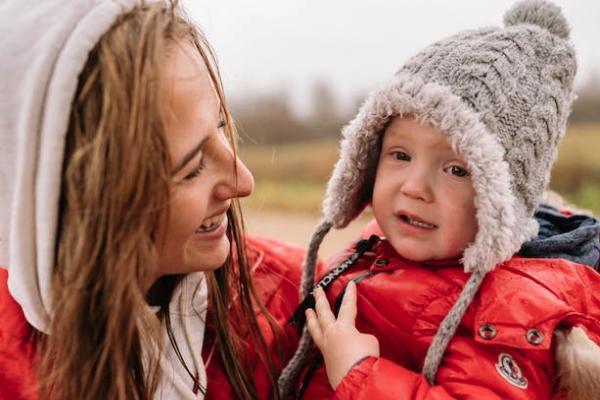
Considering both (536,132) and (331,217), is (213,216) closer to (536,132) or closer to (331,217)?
(331,217)

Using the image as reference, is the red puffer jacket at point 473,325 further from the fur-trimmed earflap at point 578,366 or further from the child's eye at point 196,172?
the child's eye at point 196,172

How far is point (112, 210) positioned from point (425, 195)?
504mm

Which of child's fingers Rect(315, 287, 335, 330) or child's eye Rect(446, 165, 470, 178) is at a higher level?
child's eye Rect(446, 165, 470, 178)

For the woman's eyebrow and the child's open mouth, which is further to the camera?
the child's open mouth

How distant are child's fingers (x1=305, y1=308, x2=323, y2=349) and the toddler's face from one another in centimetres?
20

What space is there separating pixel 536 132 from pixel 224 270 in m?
0.61

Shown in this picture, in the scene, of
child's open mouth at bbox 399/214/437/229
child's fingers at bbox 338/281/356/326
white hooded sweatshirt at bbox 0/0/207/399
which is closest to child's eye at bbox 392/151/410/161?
child's open mouth at bbox 399/214/437/229

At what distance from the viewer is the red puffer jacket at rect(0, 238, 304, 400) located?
0.88m

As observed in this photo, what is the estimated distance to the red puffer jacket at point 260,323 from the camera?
0.88 m

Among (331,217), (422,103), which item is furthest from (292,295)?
(422,103)

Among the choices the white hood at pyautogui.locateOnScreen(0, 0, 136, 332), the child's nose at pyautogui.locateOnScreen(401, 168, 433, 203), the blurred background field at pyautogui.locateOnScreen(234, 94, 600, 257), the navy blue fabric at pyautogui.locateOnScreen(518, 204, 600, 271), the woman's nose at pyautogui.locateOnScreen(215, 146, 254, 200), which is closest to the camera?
the white hood at pyautogui.locateOnScreen(0, 0, 136, 332)

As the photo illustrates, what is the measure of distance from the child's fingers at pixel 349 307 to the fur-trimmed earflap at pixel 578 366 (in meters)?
0.34

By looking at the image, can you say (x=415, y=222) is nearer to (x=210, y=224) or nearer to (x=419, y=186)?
(x=419, y=186)

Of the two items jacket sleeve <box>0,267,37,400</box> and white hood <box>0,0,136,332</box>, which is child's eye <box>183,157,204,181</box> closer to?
white hood <box>0,0,136,332</box>
